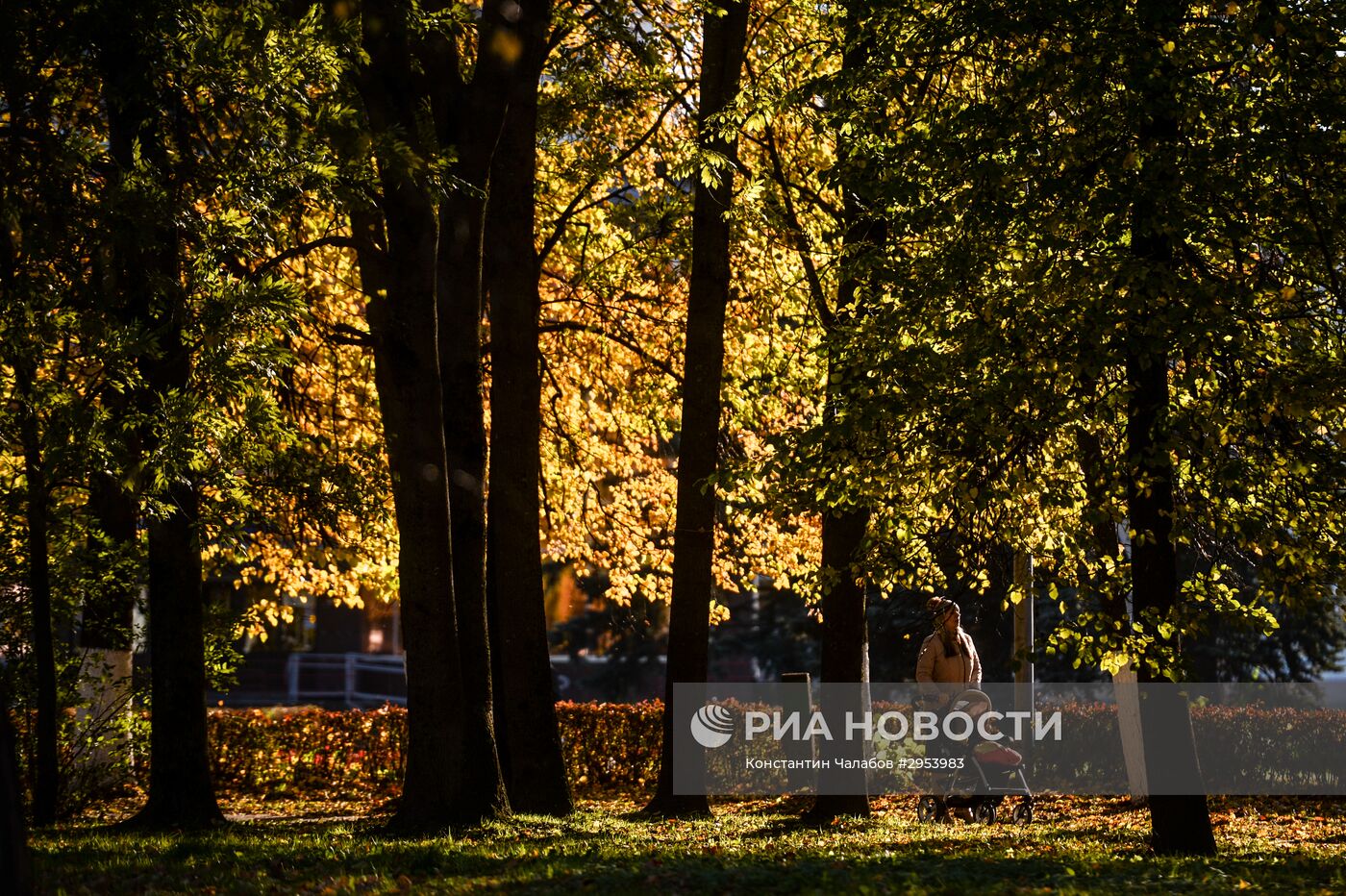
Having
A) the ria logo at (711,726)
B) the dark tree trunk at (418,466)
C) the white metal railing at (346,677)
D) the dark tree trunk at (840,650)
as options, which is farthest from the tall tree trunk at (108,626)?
the white metal railing at (346,677)

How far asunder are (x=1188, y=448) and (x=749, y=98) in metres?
6.00

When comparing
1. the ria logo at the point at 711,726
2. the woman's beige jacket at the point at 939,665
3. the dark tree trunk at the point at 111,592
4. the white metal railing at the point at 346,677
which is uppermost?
the dark tree trunk at the point at 111,592

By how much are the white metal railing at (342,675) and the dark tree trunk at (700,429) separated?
35065 millimetres

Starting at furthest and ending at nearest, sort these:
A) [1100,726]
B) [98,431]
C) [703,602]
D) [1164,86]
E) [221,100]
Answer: [1100,726] → [703,602] → [221,100] → [98,431] → [1164,86]

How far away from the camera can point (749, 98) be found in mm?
13406

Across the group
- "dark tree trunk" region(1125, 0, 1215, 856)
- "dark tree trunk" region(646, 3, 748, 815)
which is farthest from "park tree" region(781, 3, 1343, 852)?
"dark tree trunk" region(646, 3, 748, 815)

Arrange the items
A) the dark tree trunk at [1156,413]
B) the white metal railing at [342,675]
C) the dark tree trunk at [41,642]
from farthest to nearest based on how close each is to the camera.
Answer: the white metal railing at [342,675], the dark tree trunk at [41,642], the dark tree trunk at [1156,413]

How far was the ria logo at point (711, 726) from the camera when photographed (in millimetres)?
15168

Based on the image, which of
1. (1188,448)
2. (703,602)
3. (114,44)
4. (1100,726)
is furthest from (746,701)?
(114,44)

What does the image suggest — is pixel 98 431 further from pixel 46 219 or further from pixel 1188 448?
pixel 1188 448

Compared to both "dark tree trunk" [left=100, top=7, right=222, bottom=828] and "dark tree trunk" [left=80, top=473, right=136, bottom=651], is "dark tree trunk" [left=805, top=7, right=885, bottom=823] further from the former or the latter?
"dark tree trunk" [left=80, top=473, right=136, bottom=651]

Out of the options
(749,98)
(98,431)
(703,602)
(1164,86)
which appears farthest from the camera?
(703,602)

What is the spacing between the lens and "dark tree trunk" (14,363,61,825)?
13.5 meters

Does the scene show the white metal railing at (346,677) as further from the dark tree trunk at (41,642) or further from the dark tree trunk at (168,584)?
the dark tree trunk at (168,584)
